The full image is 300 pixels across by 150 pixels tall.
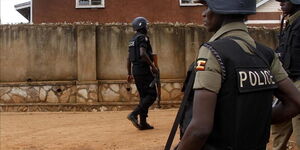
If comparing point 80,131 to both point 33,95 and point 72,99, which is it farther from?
point 33,95

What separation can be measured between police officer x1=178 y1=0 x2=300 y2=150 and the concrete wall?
10.1 metres

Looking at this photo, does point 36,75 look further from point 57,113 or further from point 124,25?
point 124,25

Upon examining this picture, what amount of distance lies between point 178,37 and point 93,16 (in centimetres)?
646

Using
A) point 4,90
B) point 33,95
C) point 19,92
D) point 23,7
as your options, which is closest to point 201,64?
point 33,95

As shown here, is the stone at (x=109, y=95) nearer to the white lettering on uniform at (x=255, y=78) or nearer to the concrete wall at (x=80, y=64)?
the concrete wall at (x=80, y=64)

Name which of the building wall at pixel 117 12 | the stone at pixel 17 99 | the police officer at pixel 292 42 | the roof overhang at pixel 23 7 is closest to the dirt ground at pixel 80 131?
the stone at pixel 17 99

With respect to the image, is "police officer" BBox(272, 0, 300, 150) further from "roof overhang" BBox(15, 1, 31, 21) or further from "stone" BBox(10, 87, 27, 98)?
"roof overhang" BBox(15, 1, 31, 21)

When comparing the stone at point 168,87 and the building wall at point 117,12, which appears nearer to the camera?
the stone at point 168,87

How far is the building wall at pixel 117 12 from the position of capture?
18.1 meters

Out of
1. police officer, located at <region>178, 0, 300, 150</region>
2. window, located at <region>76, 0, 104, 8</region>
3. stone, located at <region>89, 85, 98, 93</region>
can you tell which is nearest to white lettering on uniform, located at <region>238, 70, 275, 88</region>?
police officer, located at <region>178, 0, 300, 150</region>

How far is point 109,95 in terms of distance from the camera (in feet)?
40.7

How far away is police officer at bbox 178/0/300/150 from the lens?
6.93 ft

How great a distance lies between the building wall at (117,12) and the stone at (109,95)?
20.4ft

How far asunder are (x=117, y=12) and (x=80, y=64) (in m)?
6.29
